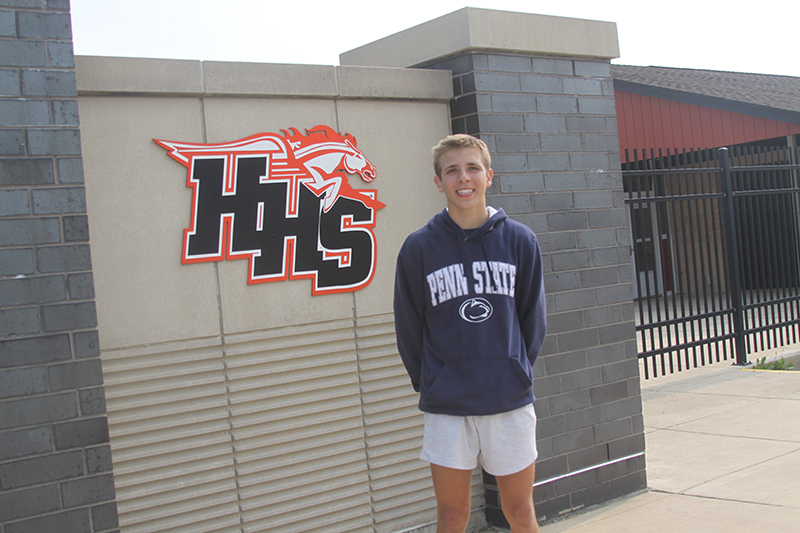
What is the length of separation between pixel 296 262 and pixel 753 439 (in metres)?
4.08

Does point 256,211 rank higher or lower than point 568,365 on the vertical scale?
higher

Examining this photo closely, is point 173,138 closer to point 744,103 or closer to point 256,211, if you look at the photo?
point 256,211

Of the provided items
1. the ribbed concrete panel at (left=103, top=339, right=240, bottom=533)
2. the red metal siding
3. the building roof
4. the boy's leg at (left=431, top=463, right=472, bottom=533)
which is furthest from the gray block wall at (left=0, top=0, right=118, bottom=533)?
the building roof

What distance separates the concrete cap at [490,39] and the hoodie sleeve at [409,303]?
1991 millimetres

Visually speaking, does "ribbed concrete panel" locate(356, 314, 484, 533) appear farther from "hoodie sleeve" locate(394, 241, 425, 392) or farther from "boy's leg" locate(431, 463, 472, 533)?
"boy's leg" locate(431, 463, 472, 533)

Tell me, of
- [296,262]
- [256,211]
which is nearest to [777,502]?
[296,262]

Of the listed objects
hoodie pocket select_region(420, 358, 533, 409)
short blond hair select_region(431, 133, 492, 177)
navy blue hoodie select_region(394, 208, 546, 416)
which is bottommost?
hoodie pocket select_region(420, 358, 533, 409)

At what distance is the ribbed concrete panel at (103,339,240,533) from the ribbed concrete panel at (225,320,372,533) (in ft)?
0.29

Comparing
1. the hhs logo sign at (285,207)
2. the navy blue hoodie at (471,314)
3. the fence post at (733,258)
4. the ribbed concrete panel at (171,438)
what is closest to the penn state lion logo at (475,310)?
the navy blue hoodie at (471,314)

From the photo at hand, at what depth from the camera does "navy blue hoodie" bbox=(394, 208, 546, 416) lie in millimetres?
2975

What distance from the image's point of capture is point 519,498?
306 centimetres

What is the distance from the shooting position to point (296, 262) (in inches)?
163

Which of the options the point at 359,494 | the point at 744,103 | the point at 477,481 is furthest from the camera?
the point at 744,103

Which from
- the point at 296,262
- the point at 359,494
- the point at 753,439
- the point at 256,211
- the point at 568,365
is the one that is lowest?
the point at 753,439
